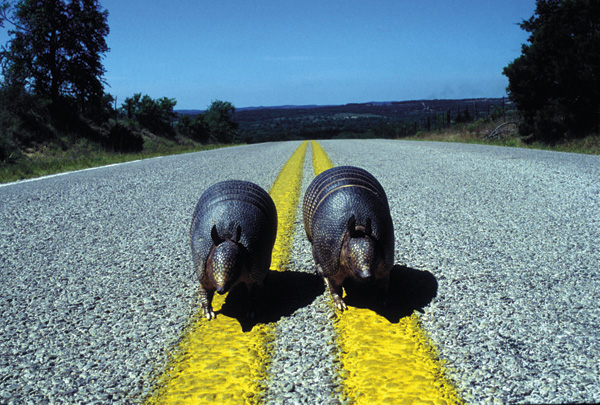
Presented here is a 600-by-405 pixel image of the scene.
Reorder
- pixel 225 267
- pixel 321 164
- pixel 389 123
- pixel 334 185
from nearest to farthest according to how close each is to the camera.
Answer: pixel 225 267
pixel 334 185
pixel 321 164
pixel 389 123

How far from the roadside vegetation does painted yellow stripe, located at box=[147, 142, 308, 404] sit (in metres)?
7.80

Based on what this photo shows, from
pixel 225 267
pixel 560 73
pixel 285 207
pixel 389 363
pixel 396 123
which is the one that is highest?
pixel 560 73

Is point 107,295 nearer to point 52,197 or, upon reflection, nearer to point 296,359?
point 296,359

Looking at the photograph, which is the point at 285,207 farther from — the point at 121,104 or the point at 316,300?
the point at 121,104

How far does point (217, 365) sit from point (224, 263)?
527mm

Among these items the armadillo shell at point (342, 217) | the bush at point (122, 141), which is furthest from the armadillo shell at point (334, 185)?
the bush at point (122, 141)

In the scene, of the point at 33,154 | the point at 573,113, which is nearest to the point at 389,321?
the point at 573,113

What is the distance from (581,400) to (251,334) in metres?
1.37

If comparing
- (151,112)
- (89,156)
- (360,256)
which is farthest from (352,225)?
(151,112)

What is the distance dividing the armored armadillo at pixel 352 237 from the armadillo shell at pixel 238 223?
31 centimetres

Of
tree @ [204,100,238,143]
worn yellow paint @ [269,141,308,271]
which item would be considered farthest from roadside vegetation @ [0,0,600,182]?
tree @ [204,100,238,143]

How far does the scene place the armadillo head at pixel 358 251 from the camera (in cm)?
233

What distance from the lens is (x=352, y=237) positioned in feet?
8.11

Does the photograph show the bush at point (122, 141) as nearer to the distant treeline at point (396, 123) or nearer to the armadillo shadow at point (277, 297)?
the distant treeline at point (396, 123)
